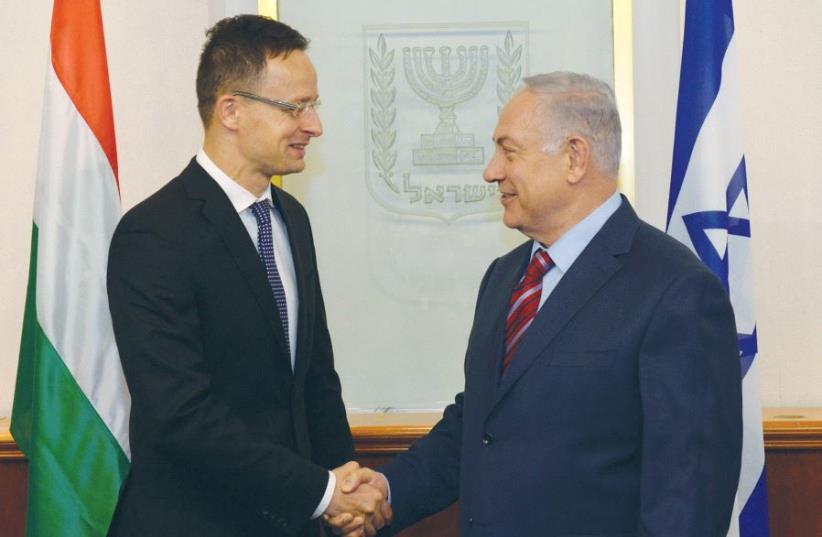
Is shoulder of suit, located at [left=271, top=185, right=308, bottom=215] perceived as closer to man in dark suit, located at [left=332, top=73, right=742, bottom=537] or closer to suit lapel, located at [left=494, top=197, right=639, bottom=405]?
man in dark suit, located at [left=332, top=73, right=742, bottom=537]

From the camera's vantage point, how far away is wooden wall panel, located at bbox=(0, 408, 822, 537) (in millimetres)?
3562

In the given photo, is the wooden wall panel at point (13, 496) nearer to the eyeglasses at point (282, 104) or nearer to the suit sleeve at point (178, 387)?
the suit sleeve at point (178, 387)

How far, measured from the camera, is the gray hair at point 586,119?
233 centimetres

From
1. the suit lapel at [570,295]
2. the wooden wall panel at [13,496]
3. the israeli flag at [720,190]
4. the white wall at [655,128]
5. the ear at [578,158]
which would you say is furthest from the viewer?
the white wall at [655,128]

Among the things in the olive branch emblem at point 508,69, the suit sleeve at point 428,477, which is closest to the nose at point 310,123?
the suit sleeve at point 428,477

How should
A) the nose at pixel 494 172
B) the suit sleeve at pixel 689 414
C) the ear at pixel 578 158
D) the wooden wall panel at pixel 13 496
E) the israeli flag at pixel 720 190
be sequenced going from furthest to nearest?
1. the wooden wall panel at pixel 13 496
2. the israeli flag at pixel 720 190
3. the nose at pixel 494 172
4. the ear at pixel 578 158
5. the suit sleeve at pixel 689 414

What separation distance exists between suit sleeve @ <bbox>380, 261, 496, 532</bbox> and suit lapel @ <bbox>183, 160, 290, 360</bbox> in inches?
18.3

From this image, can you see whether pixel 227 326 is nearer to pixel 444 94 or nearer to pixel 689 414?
pixel 689 414

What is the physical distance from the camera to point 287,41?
8.70ft

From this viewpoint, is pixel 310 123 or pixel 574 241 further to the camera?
pixel 310 123

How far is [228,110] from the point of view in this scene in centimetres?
261

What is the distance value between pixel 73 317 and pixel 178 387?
80 centimetres

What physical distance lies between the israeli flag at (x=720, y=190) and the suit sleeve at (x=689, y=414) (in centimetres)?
112

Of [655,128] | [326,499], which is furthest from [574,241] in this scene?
[655,128]
